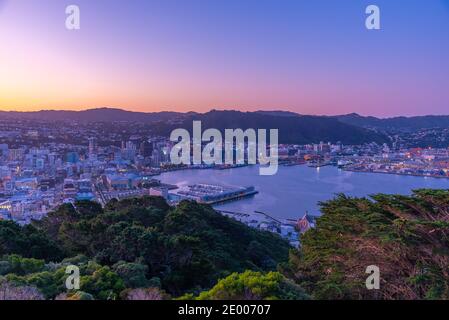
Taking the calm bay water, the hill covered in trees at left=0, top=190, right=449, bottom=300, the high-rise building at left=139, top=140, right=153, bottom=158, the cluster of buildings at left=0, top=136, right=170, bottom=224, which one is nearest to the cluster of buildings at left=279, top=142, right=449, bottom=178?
the calm bay water

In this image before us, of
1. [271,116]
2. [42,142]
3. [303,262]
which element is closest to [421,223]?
[303,262]

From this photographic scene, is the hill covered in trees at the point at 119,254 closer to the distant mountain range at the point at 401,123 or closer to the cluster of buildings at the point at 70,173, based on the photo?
the cluster of buildings at the point at 70,173

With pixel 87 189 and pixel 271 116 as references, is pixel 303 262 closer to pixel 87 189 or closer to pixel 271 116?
pixel 87 189

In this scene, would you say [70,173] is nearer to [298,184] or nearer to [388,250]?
[298,184]

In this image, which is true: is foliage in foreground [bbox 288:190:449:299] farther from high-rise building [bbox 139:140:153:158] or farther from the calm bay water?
high-rise building [bbox 139:140:153:158]

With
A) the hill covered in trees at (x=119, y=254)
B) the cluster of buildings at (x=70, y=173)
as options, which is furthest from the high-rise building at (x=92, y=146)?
the hill covered in trees at (x=119, y=254)
